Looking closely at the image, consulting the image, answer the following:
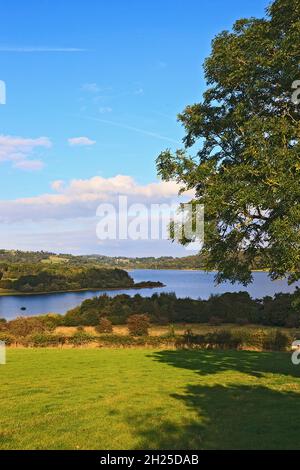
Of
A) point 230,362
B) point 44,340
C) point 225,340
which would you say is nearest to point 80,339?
point 44,340

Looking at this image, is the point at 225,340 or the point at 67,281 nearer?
the point at 225,340

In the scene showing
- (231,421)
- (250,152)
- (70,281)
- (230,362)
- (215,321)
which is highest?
(250,152)

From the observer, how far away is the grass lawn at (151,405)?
10.4 meters

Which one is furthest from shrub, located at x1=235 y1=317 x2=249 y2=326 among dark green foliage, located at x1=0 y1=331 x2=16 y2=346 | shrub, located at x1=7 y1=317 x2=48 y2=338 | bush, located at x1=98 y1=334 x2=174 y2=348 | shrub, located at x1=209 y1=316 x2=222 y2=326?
dark green foliage, located at x1=0 y1=331 x2=16 y2=346

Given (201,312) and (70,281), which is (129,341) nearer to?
(201,312)

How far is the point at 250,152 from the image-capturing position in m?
16.2

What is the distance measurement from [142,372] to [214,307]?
3702 centimetres

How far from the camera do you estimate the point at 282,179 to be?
14922mm

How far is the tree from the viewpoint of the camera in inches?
608

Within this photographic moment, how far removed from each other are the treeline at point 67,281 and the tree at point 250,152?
154m

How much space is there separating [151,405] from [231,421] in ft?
10.7

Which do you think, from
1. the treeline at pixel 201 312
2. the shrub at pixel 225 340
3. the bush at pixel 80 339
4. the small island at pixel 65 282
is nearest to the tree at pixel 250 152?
the shrub at pixel 225 340

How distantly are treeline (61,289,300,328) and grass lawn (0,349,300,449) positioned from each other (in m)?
27.7
